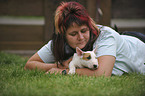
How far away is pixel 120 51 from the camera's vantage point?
8.61 ft

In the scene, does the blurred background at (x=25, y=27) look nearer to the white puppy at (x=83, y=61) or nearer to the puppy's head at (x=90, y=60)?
the white puppy at (x=83, y=61)

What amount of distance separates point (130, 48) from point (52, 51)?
108 centimetres

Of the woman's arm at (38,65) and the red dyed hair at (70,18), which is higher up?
the red dyed hair at (70,18)

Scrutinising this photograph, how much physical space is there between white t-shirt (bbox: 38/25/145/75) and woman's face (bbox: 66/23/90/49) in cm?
19

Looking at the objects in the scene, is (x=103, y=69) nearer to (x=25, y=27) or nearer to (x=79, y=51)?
(x=79, y=51)

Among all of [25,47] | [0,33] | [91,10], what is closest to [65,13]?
[91,10]

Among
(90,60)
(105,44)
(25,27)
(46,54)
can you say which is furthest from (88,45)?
(25,27)

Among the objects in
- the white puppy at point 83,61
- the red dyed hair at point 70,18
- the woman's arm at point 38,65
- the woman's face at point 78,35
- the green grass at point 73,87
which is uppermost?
the red dyed hair at point 70,18

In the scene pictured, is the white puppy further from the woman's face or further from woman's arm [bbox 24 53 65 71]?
woman's arm [bbox 24 53 65 71]

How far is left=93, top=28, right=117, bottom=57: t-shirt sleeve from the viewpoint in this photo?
7.84ft

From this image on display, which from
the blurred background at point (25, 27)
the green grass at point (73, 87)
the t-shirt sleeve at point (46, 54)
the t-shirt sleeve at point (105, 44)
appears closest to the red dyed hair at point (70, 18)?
the t-shirt sleeve at point (105, 44)

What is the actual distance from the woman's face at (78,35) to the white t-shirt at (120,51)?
19 centimetres

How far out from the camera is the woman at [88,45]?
7.81 ft

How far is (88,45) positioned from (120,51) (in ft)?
1.43
